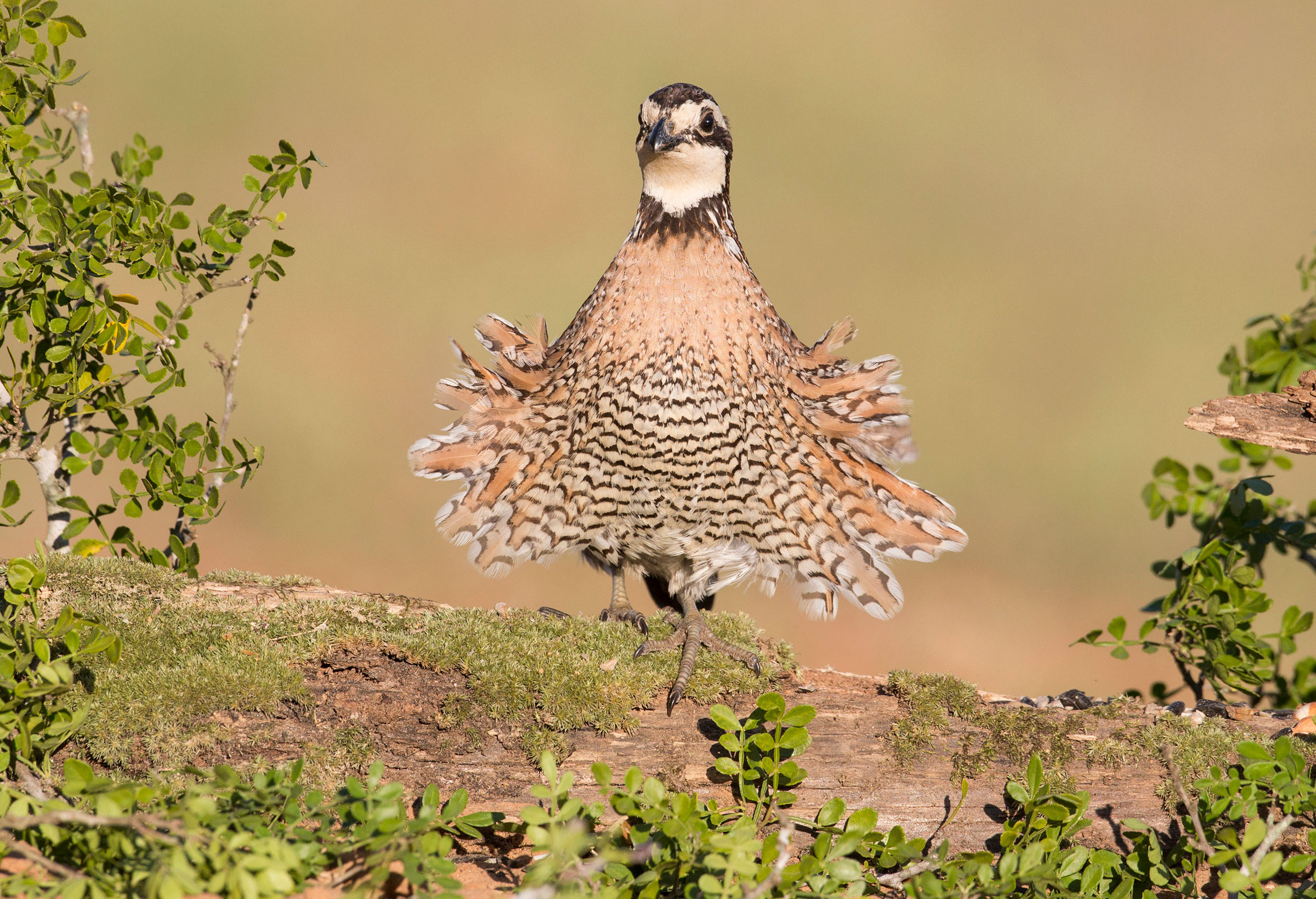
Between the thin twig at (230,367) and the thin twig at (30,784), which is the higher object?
the thin twig at (230,367)

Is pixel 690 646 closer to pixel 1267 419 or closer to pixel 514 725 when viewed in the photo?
pixel 514 725

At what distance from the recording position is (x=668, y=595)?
17.0 feet

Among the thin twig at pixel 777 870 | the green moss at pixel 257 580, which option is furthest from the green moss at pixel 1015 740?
the green moss at pixel 257 580

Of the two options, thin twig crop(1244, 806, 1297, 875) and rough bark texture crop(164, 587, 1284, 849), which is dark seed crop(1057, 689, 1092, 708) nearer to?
rough bark texture crop(164, 587, 1284, 849)

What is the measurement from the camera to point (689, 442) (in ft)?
12.3

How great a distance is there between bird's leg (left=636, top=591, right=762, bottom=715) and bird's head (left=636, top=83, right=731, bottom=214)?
1662 millimetres

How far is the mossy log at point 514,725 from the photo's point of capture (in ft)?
9.92

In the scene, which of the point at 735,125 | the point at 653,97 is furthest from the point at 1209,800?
the point at 735,125

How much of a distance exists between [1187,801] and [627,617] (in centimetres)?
222

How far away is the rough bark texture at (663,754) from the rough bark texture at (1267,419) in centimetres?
100

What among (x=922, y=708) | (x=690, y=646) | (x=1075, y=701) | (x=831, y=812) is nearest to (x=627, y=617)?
(x=690, y=646)

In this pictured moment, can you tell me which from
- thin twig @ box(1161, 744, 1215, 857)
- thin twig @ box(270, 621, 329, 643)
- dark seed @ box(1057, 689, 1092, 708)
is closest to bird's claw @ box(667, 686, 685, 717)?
thin twig @ box(270, 621, 329, 643)

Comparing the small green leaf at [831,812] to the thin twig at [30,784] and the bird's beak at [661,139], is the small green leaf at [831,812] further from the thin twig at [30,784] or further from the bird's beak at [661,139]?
the bird's beak at [661,139]

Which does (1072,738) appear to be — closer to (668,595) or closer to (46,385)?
(668,595)
